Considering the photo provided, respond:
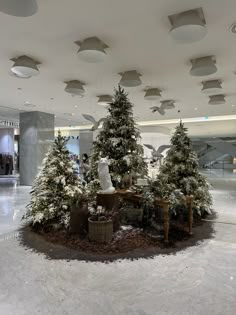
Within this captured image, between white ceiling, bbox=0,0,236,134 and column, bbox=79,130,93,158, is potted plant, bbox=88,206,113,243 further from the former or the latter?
column, bbox=79,130,93,158

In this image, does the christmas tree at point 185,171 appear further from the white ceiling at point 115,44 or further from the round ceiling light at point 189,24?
the round ceiling light at point 189,24

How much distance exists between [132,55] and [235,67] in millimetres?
2195

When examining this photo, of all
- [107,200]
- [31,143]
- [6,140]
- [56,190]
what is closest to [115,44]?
[107,200]

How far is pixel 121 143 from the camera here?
5.44m

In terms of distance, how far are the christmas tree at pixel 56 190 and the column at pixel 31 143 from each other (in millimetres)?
6245

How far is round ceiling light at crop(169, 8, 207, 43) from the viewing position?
10.4ft

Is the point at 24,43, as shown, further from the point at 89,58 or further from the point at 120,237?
the point at 120,237

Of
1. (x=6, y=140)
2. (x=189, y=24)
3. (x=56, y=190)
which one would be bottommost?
(x=56, y=190)

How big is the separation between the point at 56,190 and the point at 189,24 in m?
3.47

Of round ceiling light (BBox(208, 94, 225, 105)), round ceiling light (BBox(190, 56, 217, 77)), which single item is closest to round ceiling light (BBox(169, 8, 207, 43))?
round ceiling light (BBox(190, 56, 217, 77))

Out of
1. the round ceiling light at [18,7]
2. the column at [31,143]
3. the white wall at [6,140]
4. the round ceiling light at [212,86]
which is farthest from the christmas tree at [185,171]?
the white wall at [6,140]

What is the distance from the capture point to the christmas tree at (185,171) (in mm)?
5395

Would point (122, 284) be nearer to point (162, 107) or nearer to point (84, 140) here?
point (162, 107)

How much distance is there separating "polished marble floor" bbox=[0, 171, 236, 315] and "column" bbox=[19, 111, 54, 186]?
749 cm
